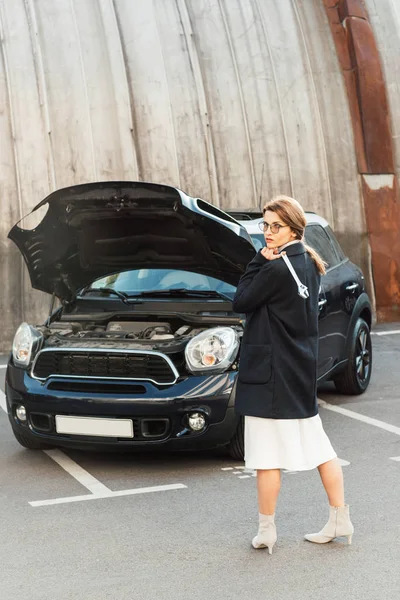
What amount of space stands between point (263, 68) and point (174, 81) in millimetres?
1549

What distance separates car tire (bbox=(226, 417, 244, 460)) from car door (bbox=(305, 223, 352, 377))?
1.32 meters

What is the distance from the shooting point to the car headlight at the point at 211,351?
5980 mm

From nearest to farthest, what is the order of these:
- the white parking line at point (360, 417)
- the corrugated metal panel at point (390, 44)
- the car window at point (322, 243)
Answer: the white parking line at point (360, 417) → the car window at point (322, 243) → the corrugated metal panel at point (390, 44)

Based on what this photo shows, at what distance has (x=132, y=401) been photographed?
230 inches

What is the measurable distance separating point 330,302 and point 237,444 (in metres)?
1.93

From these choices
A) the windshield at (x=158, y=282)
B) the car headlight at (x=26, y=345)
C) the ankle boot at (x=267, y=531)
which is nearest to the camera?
the ankle boot at (x=267, y=531)

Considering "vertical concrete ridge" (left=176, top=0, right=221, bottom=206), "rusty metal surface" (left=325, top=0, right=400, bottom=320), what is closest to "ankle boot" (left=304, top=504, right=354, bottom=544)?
"vertical concrete ridge" (left=176, top=0, right=221, bottom=206)

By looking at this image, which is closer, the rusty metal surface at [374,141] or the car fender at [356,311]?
the car fender at [356,311]

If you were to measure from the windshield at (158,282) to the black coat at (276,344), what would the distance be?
7.95ft

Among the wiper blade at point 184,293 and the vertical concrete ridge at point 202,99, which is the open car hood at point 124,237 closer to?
the wiper blade at point 184,293

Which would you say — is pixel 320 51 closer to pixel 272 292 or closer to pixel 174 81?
pixel 174 81

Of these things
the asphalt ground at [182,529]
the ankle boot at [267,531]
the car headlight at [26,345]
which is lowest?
the asphalt ground at [182,529]

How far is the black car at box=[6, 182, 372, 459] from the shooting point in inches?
232

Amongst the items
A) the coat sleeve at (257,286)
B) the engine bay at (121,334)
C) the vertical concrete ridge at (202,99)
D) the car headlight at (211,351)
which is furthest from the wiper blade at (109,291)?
the vertical concrete ridge at (202,99)
